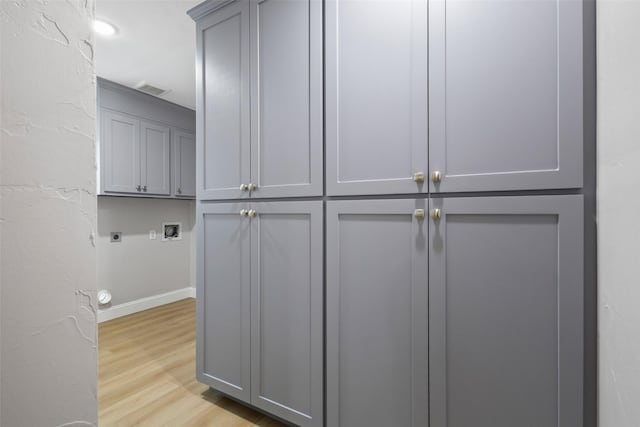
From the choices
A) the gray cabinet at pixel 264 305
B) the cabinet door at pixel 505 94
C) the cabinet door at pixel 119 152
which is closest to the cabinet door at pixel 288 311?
the gray cabinet at pixel 264 305

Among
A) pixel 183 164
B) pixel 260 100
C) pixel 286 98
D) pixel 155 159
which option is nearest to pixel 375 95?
pixel 286 98

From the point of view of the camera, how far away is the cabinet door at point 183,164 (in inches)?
140

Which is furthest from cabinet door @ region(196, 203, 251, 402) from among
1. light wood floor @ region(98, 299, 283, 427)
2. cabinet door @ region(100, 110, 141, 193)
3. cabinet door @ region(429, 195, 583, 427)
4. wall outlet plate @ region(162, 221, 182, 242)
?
wall outlet plate @ region(162, 221, 182, 242)

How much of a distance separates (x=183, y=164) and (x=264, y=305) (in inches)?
108

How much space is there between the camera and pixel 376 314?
120 cm

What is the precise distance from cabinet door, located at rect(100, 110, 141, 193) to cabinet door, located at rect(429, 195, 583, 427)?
3.10 metres

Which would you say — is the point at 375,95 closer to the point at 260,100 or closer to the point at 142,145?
the point at 260,100

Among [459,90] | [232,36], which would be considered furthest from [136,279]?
[459,90]

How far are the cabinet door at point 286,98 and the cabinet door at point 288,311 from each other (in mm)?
148

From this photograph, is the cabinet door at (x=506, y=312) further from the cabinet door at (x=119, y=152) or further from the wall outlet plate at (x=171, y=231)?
the wall outlet plate at (x=171, y=231)

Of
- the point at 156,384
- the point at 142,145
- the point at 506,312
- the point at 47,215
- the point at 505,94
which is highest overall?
the point at 142,145

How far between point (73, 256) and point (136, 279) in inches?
140

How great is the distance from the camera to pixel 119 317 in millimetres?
3275

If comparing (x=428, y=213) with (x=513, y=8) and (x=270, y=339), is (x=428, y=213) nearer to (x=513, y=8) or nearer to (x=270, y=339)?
(x=513, y=8)
